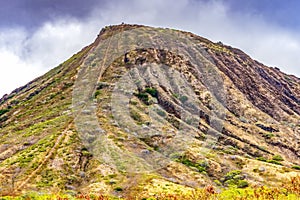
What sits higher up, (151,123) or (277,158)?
(151,123)

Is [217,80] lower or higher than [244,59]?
lower

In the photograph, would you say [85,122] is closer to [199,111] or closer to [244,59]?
[199,111]

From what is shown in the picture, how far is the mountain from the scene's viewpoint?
62562mm

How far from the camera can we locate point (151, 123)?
82.6 meters

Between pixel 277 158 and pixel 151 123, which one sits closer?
pixel 277 158

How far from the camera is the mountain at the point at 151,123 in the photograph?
62562 millimetres

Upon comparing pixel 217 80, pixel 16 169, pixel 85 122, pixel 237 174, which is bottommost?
pixel 16 169

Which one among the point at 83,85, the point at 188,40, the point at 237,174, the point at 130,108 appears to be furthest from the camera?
the point at 188,40

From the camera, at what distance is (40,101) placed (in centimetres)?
10188

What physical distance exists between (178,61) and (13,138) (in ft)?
188

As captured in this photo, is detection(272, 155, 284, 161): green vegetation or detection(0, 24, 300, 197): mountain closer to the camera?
detection(0, 24, 300, 197): mountain

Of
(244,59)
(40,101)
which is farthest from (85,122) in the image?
(244,59)

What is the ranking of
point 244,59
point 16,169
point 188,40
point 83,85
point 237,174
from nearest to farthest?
1. point 16,169
2. point 237,174
3. point 83,85
4. point 188,40
5. point 244,59

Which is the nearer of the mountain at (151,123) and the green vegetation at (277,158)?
the mountain at (151,123)
